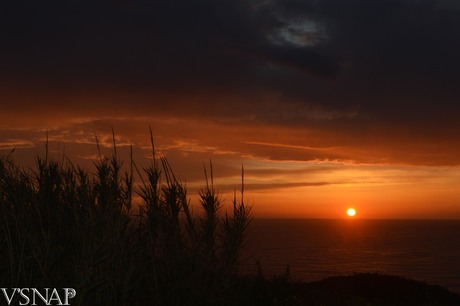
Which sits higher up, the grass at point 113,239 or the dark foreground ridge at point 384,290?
the grass at point 113,239

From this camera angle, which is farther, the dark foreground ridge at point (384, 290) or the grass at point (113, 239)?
the dark foreground ridge at point (384, 290)

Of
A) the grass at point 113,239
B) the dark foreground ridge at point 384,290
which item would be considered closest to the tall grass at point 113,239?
the grass at point 113,239

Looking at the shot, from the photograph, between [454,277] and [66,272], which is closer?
[66,272]

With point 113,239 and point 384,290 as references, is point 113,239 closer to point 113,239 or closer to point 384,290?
point 113,239

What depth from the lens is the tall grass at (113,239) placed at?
5043 millimetres

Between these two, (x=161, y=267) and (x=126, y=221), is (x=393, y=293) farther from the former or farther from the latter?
(x=126, y=221)

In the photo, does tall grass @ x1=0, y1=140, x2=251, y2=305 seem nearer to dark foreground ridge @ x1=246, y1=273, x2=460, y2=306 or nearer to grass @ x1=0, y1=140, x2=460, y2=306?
grass @ x1=0, y1=140, x2=460, y2=306

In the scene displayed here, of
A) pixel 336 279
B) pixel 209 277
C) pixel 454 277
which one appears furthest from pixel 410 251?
pixel 209 277

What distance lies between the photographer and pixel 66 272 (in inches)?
209

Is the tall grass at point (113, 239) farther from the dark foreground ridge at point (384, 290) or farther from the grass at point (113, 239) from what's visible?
the dark foreground ridge at point (384, 290)

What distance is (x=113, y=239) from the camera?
523cm

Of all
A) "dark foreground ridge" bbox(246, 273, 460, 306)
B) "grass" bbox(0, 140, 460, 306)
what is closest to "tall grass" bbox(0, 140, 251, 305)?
"grass" bbox(0, 140, 460, 306)

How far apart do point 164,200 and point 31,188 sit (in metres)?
2.28

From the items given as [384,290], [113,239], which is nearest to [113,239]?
[113,239]
